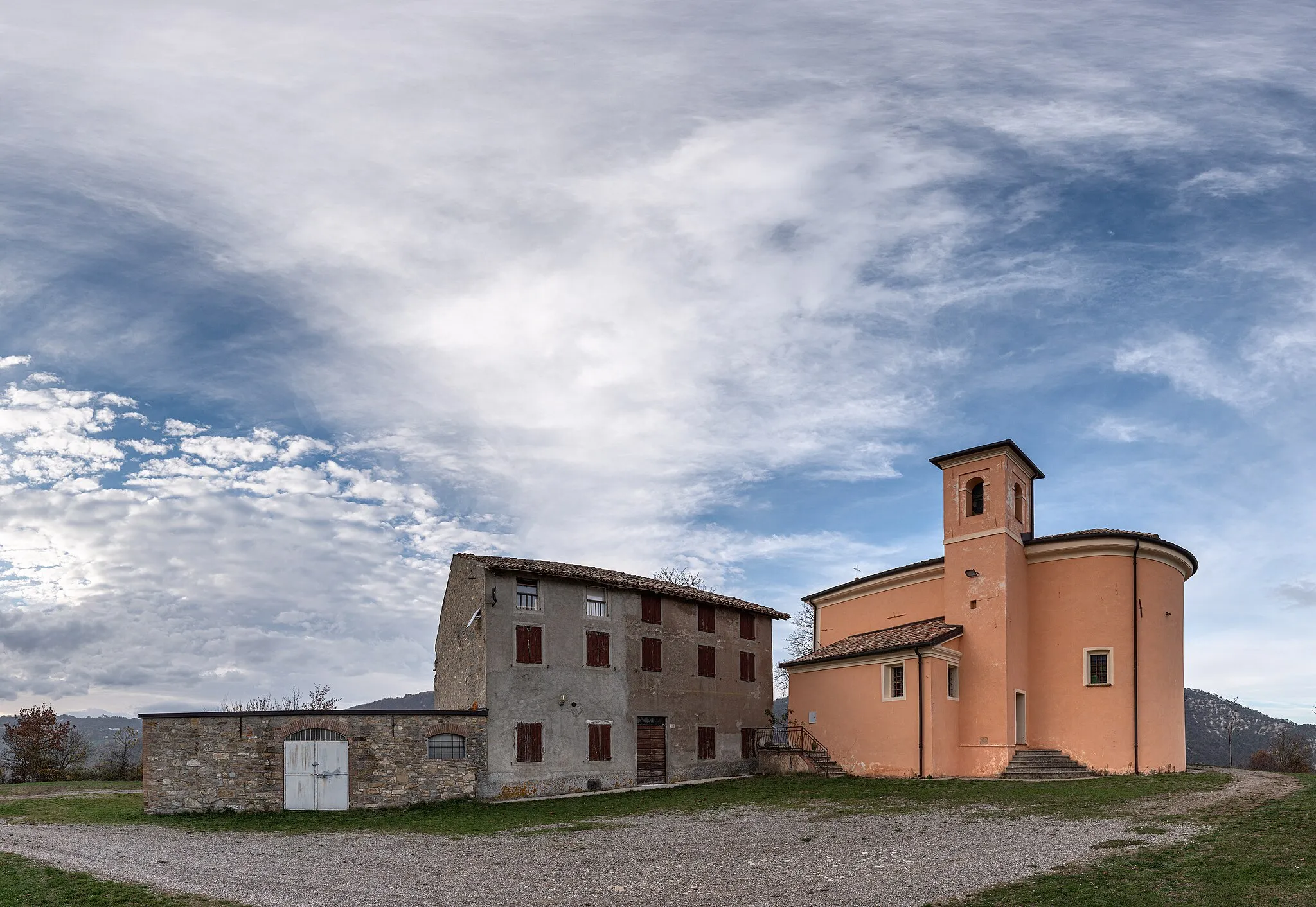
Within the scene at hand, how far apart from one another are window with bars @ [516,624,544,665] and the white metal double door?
18.8ft

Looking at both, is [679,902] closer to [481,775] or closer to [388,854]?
[388,854]

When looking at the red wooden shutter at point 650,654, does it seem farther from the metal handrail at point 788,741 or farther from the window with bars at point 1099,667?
the window with bars at point 1099,667

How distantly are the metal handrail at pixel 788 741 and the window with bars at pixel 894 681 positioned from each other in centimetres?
349

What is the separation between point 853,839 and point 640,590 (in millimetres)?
15929

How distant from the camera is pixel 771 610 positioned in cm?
3788

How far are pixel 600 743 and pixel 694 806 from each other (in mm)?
6723

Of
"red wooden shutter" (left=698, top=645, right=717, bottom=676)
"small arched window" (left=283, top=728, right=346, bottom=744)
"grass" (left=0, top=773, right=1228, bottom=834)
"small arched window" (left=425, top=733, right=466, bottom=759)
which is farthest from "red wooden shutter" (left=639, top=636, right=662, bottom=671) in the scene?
"small arched window" (left=283, top=728, right=346, bottom=744)

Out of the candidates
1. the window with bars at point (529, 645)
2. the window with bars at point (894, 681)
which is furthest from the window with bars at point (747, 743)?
the window with bars at point (529, 645)

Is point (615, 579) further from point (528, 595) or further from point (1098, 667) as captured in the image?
point (1098, 667)

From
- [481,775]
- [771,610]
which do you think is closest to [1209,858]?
[481,775]

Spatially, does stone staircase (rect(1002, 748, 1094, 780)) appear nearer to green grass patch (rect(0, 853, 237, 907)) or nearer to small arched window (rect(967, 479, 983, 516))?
small arched window (rect(967, 479, 983, 516))

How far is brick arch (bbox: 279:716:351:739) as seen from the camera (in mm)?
26422

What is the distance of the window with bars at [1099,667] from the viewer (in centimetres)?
2909

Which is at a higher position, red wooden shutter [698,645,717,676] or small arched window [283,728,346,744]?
red wooden shutter [698,645,717,676]
